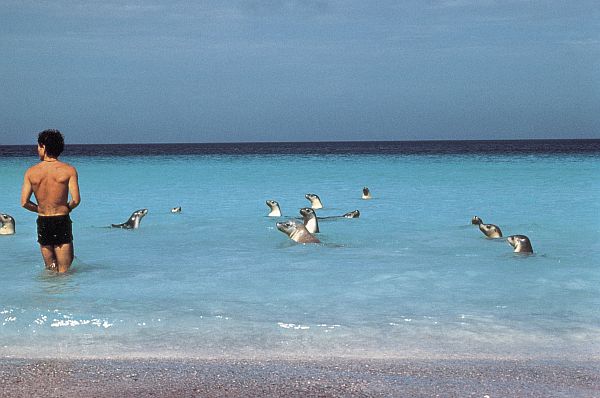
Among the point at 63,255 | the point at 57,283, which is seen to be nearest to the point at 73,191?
the point at 63,255

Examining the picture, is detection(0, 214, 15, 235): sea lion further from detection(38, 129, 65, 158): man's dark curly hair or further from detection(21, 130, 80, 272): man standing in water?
detection(38, 129, 65, 158): man's dark curly hair

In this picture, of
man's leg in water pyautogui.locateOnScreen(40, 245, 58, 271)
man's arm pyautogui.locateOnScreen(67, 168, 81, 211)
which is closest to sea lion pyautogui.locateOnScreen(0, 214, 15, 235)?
man's leg in water pyautogui.locateOnScreen(40, 245, 58, 271)

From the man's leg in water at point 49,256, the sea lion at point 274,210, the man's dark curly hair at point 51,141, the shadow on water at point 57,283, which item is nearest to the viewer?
the shadow on water at point 57,283

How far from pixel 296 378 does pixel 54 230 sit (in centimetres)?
480

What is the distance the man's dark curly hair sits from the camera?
8297mm

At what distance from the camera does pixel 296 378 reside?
15.7 feet

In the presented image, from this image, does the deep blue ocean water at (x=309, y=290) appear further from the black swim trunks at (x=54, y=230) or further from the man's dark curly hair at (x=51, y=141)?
the man's dark curly hair at (x=51, y=141)

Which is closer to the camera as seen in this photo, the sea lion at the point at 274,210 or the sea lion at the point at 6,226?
the sea lion at the point at 6,226

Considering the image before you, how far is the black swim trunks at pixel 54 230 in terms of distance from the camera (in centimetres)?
851

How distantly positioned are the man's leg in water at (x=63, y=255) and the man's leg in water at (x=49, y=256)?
0.04 metres

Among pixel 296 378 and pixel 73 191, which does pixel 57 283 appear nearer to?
pixel 73 191

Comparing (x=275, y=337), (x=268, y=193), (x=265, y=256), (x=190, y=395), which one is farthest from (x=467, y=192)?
(x=190, y=395)

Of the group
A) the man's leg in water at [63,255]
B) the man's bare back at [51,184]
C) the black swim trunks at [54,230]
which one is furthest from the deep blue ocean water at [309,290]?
the man's bare back at [51,184]

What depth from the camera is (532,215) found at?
59.0 feet
